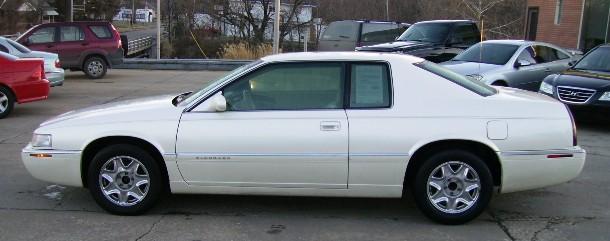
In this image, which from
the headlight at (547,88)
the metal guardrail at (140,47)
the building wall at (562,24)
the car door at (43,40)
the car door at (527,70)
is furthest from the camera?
the metal guardrail at (140,47)

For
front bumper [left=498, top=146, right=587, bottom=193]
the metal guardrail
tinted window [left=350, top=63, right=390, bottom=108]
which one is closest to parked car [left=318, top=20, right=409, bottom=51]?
tinted window [left=350, top=63, right=390, bottom=108]

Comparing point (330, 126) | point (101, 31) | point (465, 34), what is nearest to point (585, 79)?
point (465, 34)

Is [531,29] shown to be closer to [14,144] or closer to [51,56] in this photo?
[51,56]

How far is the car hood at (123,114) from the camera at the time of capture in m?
5.02

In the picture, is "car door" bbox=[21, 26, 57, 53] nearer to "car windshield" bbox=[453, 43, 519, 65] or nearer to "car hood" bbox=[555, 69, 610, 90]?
"car windshield" bbox=[453, 43, 519, 65]

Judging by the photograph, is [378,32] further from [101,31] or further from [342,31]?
[101,31]

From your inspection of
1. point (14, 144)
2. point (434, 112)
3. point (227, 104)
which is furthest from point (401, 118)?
point (14, 144)

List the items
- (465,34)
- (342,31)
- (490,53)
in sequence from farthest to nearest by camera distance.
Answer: (342,31) < (465,34) < (490,53)

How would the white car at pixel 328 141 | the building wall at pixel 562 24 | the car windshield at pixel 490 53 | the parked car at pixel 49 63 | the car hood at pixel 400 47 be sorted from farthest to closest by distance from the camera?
the building wall at pixel 562 24 < the car hood at pixel 400 47 < the parked car at pixel 49 63 < the car windshield at pixel 490 53 < the white car at pixel 328 141

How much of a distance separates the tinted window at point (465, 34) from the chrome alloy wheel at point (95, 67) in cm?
994

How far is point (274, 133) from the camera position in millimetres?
4828

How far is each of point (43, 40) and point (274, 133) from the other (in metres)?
14.5

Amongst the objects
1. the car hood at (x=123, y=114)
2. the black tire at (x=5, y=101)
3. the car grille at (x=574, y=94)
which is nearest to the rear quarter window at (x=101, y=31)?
the black tire at (x=5, y=101)

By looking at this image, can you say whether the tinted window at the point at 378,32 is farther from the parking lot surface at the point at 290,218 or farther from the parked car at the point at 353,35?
the parking lot surface at the point at 290,218
